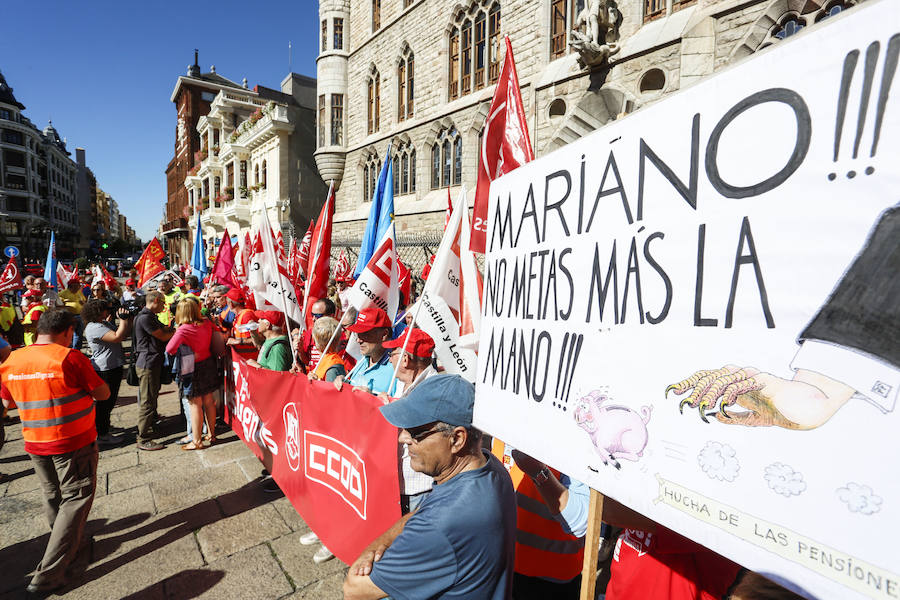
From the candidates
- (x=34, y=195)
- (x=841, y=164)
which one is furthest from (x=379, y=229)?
(x=34, y=195)

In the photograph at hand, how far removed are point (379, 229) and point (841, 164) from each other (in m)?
3.77

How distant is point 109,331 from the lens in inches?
197

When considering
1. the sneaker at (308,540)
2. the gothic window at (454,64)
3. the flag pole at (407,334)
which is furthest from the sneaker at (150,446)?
the gothic window at (454,64)

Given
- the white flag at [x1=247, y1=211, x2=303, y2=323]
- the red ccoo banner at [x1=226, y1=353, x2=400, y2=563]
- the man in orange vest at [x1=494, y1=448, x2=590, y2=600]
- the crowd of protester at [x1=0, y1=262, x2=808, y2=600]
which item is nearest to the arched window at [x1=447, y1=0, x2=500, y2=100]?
the white flag at [x1=247, y1=211, x2=303, y2=323]

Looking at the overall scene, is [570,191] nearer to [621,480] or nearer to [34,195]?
[621,480]

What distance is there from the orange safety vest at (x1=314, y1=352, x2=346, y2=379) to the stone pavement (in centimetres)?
123

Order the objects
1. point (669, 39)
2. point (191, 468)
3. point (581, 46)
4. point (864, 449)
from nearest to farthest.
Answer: point (864, 449) → point (191, 468) → point (669, 39) → point (581, 46)

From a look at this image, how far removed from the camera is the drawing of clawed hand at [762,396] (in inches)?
37.4

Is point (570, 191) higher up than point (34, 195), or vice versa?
point (34, 195)

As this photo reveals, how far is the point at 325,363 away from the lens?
3.66 meters

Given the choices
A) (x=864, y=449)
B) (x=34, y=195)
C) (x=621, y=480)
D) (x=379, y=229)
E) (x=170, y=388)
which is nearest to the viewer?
(x=864, y=449)

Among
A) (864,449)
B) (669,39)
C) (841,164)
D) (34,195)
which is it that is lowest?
(864,449)

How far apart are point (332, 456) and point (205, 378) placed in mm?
2938

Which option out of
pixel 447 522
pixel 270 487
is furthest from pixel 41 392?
pixel 447 522
